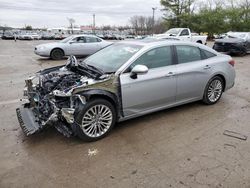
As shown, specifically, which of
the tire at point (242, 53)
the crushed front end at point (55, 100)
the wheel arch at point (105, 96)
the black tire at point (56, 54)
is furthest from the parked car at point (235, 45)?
the wheel arch at point (105, 96)

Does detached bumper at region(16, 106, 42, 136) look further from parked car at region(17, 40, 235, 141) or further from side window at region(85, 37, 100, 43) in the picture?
side window at region(85, 37, 100, 43)

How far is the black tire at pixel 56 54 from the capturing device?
12820 mm

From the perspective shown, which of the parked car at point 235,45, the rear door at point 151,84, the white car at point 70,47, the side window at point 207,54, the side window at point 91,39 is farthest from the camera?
the parked car at point 235,45

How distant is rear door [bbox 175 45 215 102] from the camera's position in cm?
470

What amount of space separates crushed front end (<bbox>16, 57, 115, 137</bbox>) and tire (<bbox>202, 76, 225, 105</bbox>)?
8.23 feet

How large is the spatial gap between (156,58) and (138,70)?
2.32 feet

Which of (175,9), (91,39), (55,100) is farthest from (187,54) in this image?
(175,9)

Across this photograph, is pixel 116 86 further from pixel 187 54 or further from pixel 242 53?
pixel 242 53

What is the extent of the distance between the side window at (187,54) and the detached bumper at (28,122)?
287 cm

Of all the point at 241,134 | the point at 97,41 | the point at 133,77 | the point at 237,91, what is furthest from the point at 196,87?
the point at 97,41

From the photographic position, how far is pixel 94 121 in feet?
12.5

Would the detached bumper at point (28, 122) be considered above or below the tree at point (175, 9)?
below

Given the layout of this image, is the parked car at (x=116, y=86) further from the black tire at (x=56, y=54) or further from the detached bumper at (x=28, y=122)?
the black tire at (x=56, y=54)

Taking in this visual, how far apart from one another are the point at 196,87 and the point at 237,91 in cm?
225
